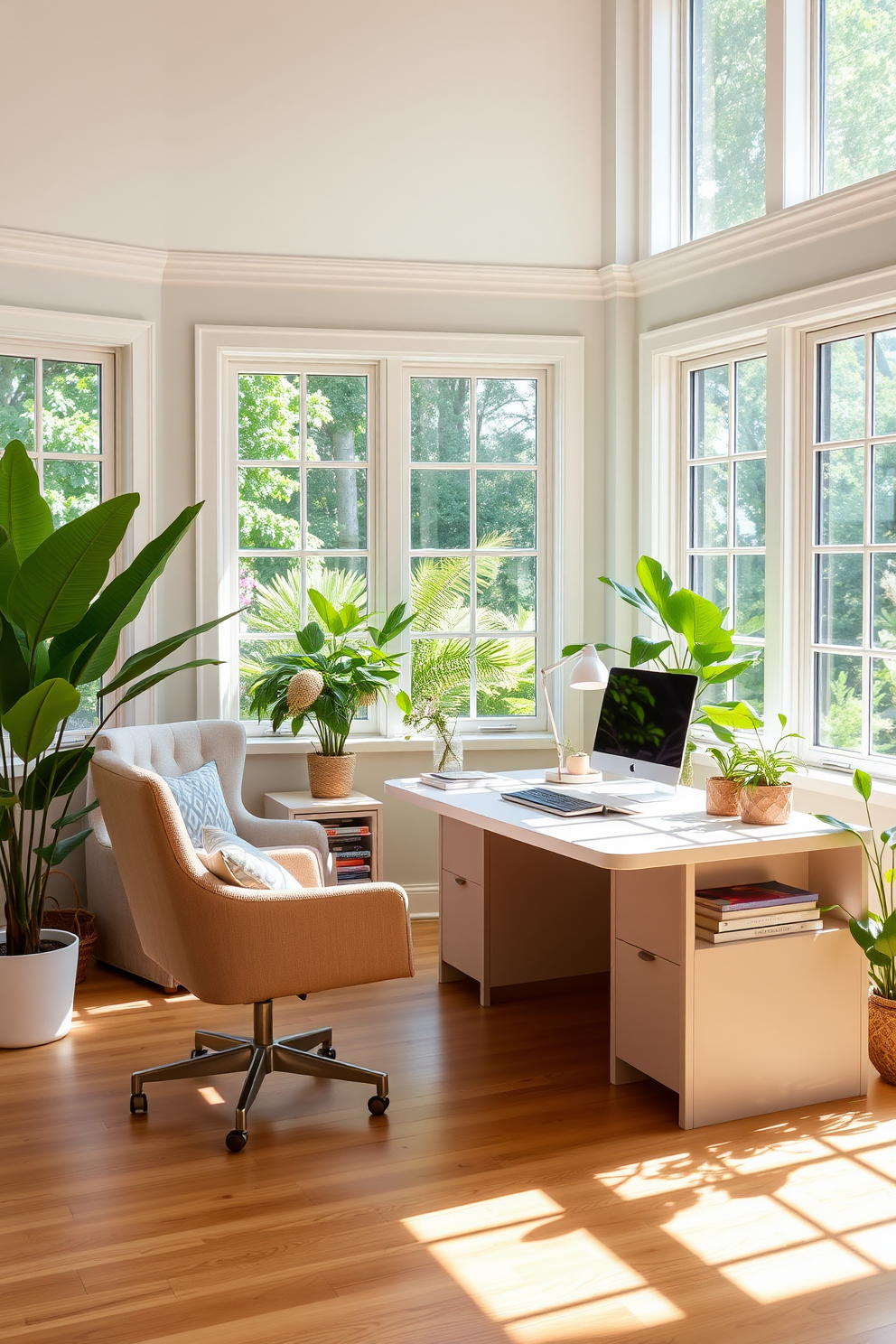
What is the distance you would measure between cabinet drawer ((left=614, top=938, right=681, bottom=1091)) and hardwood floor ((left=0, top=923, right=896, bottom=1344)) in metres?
0.12

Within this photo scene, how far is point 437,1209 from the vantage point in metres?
2.67

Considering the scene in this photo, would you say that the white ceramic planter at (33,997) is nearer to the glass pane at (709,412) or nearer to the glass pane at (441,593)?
the glass pane at (441,593)

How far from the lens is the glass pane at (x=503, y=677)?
5328 millimetres

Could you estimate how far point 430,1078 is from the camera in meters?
3.41

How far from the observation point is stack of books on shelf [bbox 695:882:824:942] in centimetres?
309

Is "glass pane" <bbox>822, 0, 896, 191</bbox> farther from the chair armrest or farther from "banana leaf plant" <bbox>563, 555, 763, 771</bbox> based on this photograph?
the chair armrest

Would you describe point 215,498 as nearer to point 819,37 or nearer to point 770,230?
point 770,230

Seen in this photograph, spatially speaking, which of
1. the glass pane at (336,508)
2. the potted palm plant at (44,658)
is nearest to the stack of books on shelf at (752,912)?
the potted palm plant at (44,658)

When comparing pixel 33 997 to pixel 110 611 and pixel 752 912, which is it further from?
pixel 752 912

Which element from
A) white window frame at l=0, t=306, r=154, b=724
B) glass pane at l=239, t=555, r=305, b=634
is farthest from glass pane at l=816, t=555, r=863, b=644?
white window frame at l=0, t=306, r=154, b=724


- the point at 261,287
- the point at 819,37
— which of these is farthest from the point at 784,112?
the point at 261,287

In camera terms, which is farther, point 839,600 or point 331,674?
point 331,674

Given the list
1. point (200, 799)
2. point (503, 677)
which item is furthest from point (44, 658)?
point (503, 677)

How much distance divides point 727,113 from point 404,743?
2.80m
